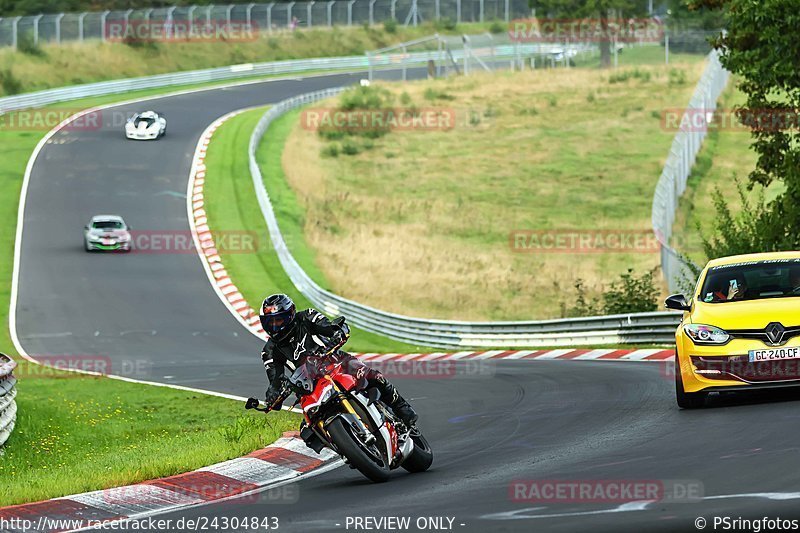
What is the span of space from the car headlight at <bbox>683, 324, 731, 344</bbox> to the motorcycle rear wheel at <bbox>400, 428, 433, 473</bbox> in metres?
3.85

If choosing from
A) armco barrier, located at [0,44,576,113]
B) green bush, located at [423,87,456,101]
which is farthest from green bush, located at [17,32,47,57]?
green bush, located at [423,87,456,101]

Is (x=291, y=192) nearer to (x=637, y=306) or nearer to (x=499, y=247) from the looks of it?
(x=499, y=247)

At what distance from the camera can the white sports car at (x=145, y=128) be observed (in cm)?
5866

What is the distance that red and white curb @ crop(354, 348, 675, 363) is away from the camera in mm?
22156

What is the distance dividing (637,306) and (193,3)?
79.8 meters

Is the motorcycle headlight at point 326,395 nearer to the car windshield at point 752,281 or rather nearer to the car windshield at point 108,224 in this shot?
the car windshield at point 752,281

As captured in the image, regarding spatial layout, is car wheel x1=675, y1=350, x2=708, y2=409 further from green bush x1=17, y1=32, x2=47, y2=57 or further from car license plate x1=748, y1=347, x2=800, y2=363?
green bush x1=17, y1=32, x2=47, y2=57

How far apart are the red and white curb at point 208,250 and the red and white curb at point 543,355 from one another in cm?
721

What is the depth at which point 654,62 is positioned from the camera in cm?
8925

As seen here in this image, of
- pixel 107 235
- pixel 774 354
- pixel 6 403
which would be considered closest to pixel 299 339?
pixel 774 354

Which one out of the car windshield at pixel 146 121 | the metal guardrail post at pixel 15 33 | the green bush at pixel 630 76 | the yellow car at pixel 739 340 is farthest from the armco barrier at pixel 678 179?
the metal guardrail post at pixel 15 33

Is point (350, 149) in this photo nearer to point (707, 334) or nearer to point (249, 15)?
point (249, 15)

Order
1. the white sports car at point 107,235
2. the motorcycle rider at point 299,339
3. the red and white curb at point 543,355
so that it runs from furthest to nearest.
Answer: the white sports car at point 107,235
the red and white curb at point 543,355
the motorcycle rider at point 299,339

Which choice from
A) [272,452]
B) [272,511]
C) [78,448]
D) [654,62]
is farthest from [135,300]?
[654,62]
